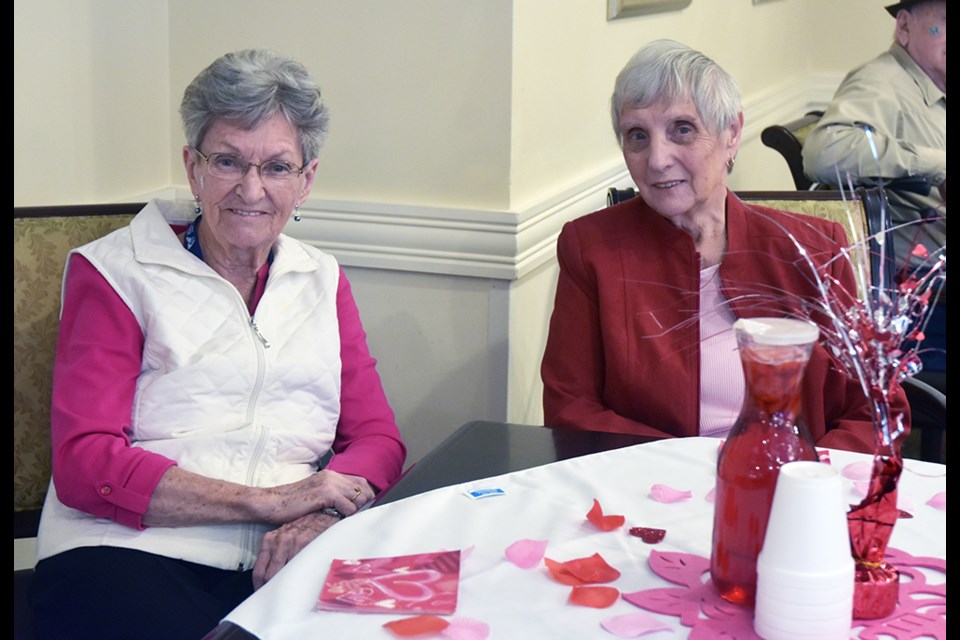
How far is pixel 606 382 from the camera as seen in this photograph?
2.18 meters

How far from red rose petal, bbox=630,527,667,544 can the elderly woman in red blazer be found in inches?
24.3

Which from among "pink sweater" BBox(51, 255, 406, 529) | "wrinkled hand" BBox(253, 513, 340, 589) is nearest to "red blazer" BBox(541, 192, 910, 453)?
"pink sweater" BBox(51, 255, 406, 529)

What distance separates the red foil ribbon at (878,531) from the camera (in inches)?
48.6

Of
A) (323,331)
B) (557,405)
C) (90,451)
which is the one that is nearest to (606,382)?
(557,405)

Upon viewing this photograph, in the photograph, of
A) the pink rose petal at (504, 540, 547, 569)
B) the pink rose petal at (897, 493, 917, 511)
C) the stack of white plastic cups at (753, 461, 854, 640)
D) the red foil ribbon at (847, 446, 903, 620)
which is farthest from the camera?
the pink rose petal at (897, 493, 917, 511)

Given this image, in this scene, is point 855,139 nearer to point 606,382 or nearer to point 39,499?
point 606,382

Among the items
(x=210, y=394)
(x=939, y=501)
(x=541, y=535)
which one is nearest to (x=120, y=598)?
(x=210, y=394)

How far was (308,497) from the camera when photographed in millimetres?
1912

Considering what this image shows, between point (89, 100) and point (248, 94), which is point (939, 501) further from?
point (89, 100)

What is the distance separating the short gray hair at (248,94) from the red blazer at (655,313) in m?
0.55

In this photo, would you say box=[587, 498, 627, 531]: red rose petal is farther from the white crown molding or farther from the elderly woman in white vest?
the white crown molding

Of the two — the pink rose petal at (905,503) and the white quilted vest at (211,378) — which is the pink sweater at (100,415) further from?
the pink rose petal at (905,503)

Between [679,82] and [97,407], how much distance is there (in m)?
1.14

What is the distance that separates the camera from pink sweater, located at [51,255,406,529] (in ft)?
6.07
